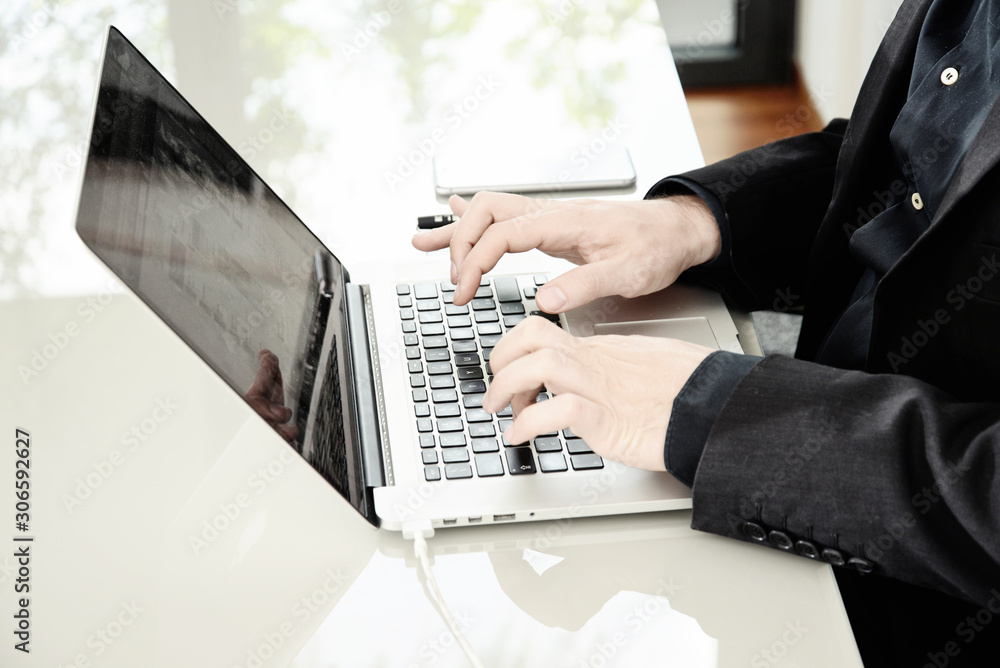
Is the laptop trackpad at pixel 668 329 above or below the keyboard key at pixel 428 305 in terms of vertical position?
below

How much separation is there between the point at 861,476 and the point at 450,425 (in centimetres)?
32

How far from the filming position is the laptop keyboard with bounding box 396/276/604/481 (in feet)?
2.39

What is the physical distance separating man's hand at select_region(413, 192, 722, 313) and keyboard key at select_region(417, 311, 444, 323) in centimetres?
2

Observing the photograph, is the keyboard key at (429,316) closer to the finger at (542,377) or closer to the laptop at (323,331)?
the laptop at (323,331)

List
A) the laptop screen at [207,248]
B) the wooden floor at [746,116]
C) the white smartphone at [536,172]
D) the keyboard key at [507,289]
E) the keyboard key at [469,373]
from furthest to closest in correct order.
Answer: the wooden floor at [746,116] < the white smartphone at [536,172] < the keyboard key at [507,289] < the keyboard key at [469,373] < the laptop screen at [207,248]

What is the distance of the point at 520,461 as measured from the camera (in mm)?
727

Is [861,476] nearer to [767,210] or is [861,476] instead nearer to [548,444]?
[548,444]

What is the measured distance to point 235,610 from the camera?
0.65 meters

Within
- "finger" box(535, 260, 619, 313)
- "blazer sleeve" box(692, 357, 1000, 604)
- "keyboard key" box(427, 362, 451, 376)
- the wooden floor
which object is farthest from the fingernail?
the wooden floor

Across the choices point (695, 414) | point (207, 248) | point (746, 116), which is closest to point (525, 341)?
point (695, 414)

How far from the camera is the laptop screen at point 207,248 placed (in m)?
0.61

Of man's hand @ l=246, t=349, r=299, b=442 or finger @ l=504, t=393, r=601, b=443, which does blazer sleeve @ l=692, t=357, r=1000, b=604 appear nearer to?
finger @ l=504, t=393, r=601, b=443

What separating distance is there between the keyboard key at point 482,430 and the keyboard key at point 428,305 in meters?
0.18

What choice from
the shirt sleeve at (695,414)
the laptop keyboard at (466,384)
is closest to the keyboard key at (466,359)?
the laptop keyboard at (466,384)
